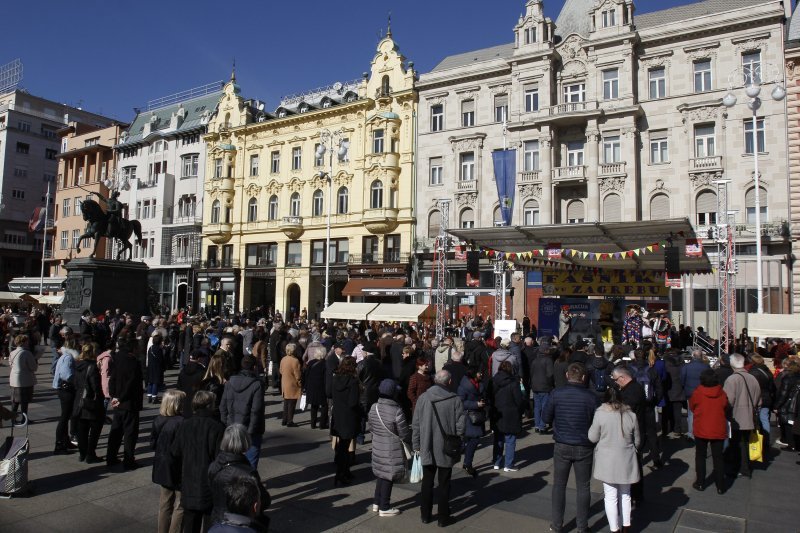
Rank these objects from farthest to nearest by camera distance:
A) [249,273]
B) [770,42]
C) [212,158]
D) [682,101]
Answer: [212,158] → [249,273] → [682,101] → [770,42]

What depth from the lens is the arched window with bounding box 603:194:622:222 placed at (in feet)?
103

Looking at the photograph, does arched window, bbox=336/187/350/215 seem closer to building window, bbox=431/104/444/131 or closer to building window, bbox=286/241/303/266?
building window, bbox=286/241/303/266

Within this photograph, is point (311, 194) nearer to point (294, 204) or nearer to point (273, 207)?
point (294, 204)

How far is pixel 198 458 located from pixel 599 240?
17.8 metres

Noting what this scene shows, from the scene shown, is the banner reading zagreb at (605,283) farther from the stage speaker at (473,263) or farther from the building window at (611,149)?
the building window at (611,149)

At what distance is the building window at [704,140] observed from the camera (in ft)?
98.3

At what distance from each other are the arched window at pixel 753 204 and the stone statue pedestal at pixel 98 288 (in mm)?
28855

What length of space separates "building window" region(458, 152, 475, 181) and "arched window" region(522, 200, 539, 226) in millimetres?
4364

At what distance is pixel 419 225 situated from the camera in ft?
125

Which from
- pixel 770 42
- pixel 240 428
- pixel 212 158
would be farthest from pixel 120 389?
pixel 212 158

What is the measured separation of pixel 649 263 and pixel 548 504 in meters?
18.3

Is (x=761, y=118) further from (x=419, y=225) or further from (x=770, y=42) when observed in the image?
(x=419, y=225)

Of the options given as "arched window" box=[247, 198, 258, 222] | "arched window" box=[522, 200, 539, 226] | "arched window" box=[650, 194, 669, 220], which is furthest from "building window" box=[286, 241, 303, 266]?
"arched window" box=[650, 194, 669, 220]

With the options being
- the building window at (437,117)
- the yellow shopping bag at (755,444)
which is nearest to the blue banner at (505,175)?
the building window at (437,117)
